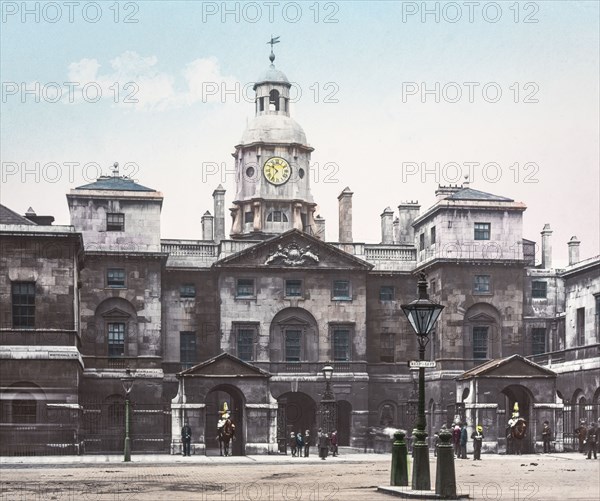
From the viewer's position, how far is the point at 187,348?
60906 millimetres

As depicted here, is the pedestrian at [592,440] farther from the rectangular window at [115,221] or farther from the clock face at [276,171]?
the clock face at [276,171]

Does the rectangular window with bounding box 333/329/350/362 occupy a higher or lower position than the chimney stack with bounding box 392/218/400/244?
lower

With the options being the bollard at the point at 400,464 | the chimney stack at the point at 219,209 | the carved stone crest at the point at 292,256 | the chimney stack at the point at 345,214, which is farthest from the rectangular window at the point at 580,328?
the bollard at the point at 400,464

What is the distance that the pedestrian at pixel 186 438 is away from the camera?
47.2 metres

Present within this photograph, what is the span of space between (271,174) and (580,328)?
21.5 metres

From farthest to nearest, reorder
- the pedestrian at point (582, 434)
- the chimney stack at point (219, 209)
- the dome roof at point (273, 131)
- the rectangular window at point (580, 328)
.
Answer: the dome roof at point (273, 131)
the chimney stack at point (219, 209)
the rectangular window at point (580, 328)
the pedestrian at point (582, 434)

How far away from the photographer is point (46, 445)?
45.7 m

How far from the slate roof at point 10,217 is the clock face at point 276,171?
22.3 meters

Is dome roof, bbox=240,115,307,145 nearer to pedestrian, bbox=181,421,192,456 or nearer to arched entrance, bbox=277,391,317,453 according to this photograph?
arched entrance, bbox=277,391,317,453

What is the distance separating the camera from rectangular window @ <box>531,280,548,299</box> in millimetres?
63750

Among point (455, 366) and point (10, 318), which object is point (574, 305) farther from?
point (10, 318)

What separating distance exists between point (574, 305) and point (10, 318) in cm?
2463

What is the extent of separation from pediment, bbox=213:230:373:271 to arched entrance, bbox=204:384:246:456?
649 cm

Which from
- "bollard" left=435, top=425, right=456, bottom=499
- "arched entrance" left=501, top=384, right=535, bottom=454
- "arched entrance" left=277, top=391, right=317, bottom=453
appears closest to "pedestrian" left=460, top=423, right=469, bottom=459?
"arched entrance" left=501, top=384, right=535, bottom=454
